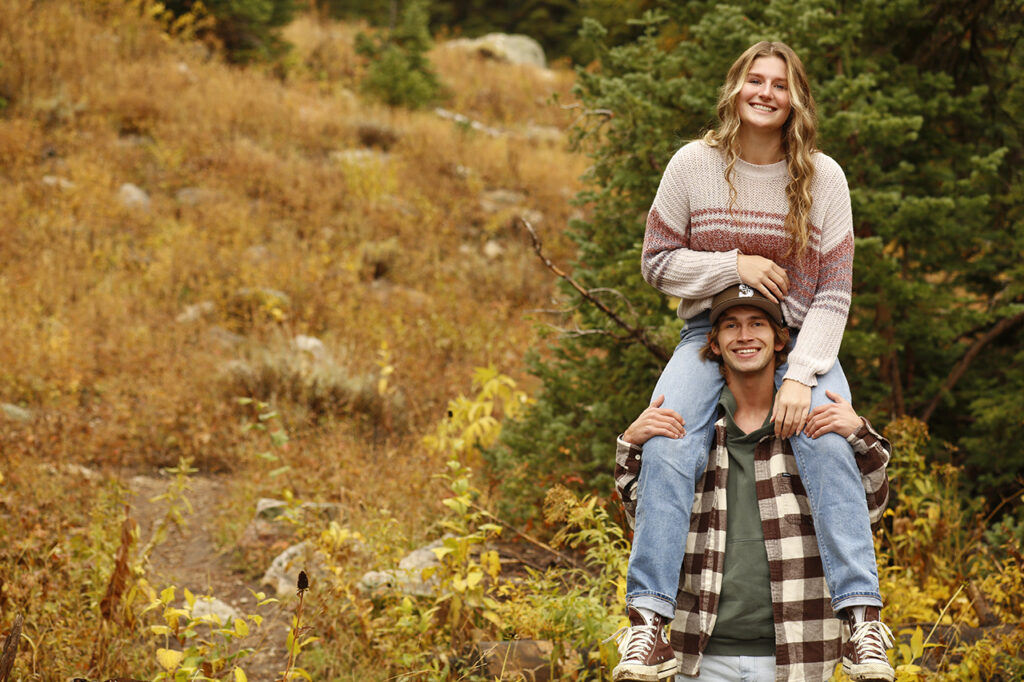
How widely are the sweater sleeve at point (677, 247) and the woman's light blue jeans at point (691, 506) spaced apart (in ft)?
1.22

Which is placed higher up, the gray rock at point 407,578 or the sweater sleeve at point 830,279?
the sweater sleeve at point 830,279

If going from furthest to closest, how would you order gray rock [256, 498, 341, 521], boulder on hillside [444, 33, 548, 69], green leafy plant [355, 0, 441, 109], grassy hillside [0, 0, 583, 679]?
boulder on hillside [444, 33, 548, 69], green leafy plant [355, 0, 441, 109], grassy hillside [0, 0, 583, 679], gray rock [256, 498, 341, 521]

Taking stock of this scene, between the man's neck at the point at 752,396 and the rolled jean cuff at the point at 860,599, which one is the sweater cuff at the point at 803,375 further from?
the rolled jean cuff at the point at 860,599

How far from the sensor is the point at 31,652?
362cm

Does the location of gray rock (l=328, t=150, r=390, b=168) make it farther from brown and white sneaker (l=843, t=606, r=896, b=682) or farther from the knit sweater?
brown and white sneaker (l=843, t=606, r=896, b=682)

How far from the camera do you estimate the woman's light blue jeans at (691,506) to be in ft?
7.81

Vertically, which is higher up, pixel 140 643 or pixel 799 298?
pixel 799 298

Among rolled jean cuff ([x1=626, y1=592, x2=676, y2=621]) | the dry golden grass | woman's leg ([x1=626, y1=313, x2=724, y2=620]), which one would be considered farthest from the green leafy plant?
rolled jean cuff ([x1=626, y1=592, x2=676, y2=621])

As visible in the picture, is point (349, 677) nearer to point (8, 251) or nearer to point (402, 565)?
point (402, 565)

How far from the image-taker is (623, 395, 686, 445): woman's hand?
8.22ft

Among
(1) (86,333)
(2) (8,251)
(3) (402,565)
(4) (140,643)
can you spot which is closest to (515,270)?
(1) (86,333)

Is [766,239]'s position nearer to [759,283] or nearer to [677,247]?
[759,283]

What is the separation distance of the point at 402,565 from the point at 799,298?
2.69 meters

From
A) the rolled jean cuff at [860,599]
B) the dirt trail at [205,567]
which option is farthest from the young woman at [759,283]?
the dirt trail at [205,567]
